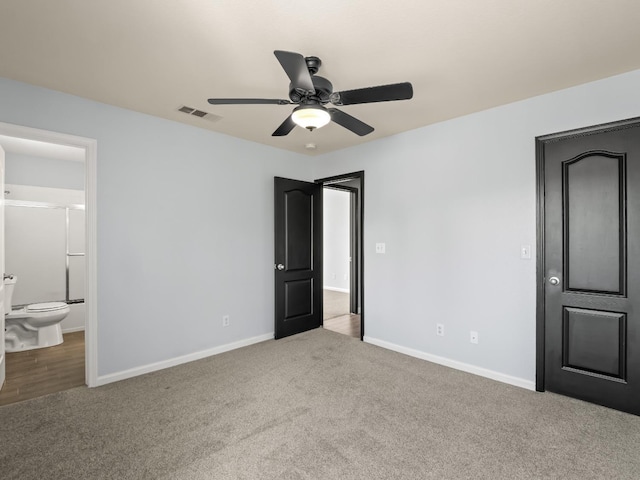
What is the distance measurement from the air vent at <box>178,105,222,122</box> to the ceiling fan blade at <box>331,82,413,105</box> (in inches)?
65.5

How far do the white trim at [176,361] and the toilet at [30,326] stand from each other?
1806mm

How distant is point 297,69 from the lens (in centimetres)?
177

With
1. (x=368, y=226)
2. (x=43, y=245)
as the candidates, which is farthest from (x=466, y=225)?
(x=43, y=245)

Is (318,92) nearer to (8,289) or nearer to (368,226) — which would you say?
(368,226)

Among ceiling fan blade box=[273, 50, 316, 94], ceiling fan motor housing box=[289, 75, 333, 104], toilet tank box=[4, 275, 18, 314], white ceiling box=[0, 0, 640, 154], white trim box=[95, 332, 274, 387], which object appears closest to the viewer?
ceiling fan blade box=[273, 50, 316, 94]

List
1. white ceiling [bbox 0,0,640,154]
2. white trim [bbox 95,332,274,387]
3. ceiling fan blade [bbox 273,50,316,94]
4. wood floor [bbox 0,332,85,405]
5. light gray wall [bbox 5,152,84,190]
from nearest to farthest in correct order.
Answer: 1. ceiling fan blade [bbox 273,50,316,94]
2. white ceiling [bbox 0,0,640,154]
3. wood floor [bbox 0,332,85,405]
4. white trim [bbox 95,332,274,387]
5. light gray wall [bbox 5,152,84,190]

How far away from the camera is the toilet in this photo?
3.99 meters

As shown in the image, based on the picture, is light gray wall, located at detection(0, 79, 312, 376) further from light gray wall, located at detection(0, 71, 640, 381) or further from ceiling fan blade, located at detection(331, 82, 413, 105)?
ceiling fan blade, located at detection(331, 82, 413, 105)

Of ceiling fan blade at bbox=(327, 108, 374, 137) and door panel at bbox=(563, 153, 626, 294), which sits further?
door panel at bbox=(563, 153, 626, 294)

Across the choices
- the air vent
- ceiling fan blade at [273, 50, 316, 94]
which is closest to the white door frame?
the air vent

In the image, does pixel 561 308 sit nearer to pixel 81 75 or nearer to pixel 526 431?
pixel 526 431

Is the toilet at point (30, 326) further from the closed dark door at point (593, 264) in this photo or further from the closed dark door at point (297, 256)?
the closed dark door at point (593, 264)

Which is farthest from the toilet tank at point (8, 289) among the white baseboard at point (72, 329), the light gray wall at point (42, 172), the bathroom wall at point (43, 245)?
the light gray wall at point (42, 172)

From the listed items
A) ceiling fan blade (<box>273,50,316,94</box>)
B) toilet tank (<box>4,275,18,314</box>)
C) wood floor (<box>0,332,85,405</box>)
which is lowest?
wood floor (<box>0,332,85,405</box>)
